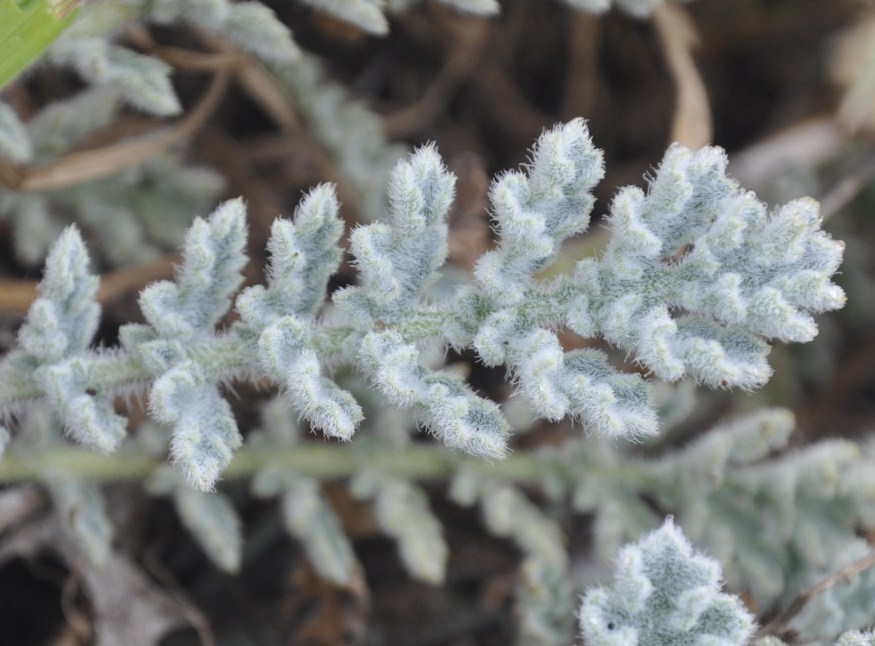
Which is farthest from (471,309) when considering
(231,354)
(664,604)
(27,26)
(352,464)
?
(27,26)

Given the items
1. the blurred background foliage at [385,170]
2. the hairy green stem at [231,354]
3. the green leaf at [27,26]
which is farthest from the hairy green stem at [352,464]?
the green leaf at [27,26]

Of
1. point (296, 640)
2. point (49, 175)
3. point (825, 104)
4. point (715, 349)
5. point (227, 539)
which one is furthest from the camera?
point (825, 104)

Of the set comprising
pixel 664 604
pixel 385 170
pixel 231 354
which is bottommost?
pixel 231 354

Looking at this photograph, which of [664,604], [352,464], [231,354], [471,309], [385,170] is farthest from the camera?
[385,170]

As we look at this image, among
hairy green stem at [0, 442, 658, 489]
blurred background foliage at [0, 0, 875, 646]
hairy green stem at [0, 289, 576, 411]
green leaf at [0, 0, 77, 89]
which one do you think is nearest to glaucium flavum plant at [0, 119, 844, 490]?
hairy green stem at [0, 289, 576, 411]

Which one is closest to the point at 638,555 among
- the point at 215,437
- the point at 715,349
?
the point at 715,349

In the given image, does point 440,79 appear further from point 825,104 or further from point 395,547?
point 395,547

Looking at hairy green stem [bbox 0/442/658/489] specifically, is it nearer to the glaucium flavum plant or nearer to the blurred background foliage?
the blurred background foliage

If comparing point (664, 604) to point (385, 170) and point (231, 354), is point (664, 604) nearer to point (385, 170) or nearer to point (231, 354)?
point (231, 354)
